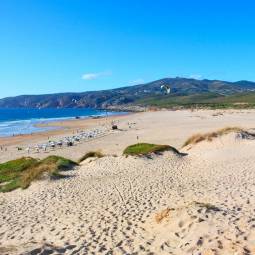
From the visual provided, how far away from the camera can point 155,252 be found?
10.0 m

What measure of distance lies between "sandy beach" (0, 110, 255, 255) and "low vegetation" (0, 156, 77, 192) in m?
0.69

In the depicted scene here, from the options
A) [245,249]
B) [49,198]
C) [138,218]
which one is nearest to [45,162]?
[49,198]

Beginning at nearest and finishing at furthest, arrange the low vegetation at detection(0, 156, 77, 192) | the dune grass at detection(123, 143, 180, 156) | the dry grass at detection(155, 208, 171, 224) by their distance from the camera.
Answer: the dry grass at detection(155, 208, 171, 224)
the low vegetation at detection(0, 156, 77, 192)
the dune grass at detection(123, 143, 180, 156)

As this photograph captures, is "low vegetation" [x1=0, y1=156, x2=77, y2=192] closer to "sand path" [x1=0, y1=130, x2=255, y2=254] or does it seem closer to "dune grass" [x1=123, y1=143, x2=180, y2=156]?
"sand path" [x1=0, y1=130, x2=255, y2=254]

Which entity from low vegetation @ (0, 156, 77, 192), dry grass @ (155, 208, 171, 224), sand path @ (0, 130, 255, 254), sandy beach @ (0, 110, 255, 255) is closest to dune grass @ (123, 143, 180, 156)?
sandy beach @ (0, 110, 255, 255)

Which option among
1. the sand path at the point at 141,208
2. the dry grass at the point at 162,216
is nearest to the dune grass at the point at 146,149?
the sand path at the point at 141,208

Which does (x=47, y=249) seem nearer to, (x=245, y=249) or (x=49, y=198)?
(x=245, y=249)

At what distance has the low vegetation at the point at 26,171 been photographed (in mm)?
21719

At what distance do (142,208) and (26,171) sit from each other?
1113 centimetres

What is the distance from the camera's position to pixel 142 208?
48.6 feet

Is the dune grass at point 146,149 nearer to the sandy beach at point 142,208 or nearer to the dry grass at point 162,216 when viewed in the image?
the sandy beach at point 142,208

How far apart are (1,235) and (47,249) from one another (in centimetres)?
383

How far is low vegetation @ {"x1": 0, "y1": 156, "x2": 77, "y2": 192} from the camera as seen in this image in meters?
21.7

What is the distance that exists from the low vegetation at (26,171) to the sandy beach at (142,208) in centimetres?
69
